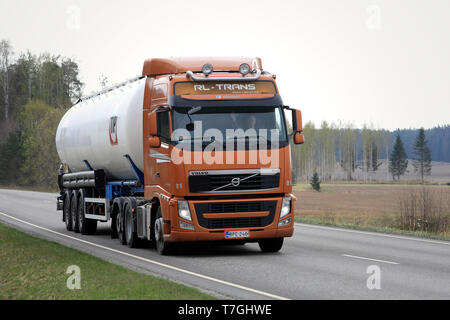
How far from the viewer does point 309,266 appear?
13336 millimetres

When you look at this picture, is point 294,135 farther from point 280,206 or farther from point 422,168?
point 422,168

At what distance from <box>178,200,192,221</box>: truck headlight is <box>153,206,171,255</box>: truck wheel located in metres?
0.67

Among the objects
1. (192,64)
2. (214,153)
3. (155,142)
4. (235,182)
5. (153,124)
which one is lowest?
(235,182)

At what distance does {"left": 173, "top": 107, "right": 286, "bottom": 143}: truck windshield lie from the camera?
14648 mm

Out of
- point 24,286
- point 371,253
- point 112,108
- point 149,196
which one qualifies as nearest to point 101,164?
point 112,108

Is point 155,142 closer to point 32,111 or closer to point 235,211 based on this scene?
point 235,211

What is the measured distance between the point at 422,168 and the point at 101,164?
169 meters

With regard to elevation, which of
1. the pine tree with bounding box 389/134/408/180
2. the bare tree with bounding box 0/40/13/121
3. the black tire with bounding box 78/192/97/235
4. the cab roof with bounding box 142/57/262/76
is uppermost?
the bare tree with bounding box 0/40/13/121

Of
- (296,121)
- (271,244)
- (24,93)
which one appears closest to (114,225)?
(271,244)

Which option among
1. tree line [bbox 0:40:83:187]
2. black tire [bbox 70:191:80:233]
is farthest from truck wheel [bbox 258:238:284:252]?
tree line [bbox 0:40:83:187]

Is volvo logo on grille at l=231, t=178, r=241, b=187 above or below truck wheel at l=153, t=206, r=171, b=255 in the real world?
above

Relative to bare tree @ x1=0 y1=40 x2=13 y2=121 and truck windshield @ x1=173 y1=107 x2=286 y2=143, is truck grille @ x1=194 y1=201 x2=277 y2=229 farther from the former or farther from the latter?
bare tree @ x1=0 y1=40 x2=13 y2=121

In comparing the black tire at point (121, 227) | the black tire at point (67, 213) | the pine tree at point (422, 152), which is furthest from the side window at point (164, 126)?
the pine tree at point (422, 152)

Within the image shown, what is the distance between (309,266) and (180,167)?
3.19 meters
